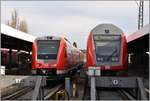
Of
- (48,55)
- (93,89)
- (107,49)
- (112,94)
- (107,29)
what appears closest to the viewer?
(93,89)

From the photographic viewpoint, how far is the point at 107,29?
23156 millimetres

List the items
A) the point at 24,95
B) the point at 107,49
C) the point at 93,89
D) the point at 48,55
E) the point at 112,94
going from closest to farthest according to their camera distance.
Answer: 1. the point at 93,89
2. the point at 24,95
3. the point at 112,94
4. the point at 107,49
5. the point at 48,55

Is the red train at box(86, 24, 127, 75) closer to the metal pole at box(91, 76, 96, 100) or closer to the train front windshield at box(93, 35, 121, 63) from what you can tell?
the train front windshield at box(93, 35, 121, 63)

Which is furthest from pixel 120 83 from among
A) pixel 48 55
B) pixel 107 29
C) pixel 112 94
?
pixel 48 55

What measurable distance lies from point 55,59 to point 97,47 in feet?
10.3

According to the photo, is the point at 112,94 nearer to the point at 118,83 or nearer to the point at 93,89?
the point at 118,83

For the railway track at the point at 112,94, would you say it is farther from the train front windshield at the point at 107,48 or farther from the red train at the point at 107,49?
the train front windshield at the point at 107,48

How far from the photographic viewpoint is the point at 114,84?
11.8 m

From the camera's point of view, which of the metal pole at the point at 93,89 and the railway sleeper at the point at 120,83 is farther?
the railway sleeper at the point at 120,83

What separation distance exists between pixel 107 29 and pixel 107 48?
43.5 inches

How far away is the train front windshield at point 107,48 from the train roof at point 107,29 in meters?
0.22

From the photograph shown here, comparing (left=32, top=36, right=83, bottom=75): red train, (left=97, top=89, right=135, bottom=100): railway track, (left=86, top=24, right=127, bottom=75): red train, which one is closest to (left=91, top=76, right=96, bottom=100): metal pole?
(left=97, top=89, right=135, bottom=100): railway track

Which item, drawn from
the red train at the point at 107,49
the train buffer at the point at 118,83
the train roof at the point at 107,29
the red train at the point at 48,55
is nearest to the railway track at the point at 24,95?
the red train at the point at 48,55

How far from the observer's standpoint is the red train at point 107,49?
22547 mm
